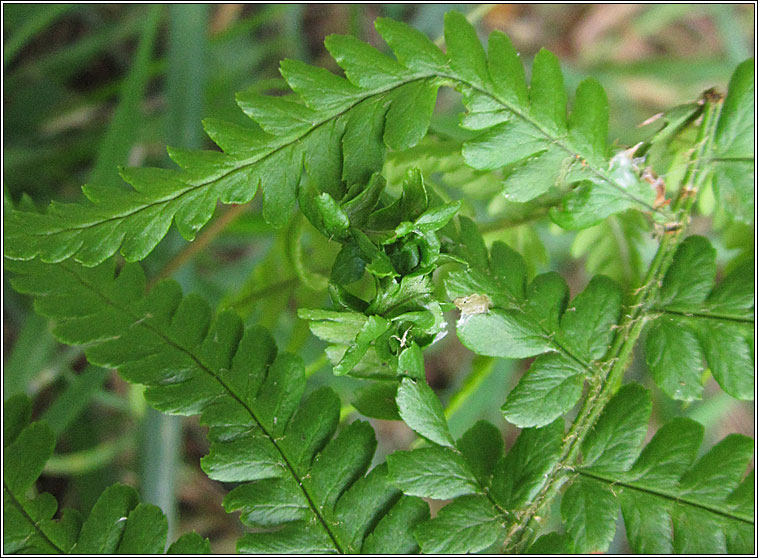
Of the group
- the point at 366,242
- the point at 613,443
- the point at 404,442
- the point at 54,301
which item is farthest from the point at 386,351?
the point at 404,442

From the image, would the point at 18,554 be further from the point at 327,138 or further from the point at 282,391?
the point at 327,138

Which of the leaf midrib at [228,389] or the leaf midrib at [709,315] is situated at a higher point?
the leaf midrib at [709,315]

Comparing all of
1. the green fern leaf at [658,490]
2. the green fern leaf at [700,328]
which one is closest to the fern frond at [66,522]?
the green fern leaf at [658,490]

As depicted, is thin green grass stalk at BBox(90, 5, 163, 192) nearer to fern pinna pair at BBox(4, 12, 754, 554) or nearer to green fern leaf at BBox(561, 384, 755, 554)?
fern pinna pair at BBox(4, 12, 754, 554)

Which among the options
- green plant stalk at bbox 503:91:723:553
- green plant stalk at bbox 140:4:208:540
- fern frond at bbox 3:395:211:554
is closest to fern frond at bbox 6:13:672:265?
green plant stalk at bbox 503:91:723:553

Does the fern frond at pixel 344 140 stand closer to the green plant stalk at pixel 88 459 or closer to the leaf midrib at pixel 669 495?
the leaf midrib at pixel 669 495

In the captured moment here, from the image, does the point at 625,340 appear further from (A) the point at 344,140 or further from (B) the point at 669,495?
(A) the point at 344,140
